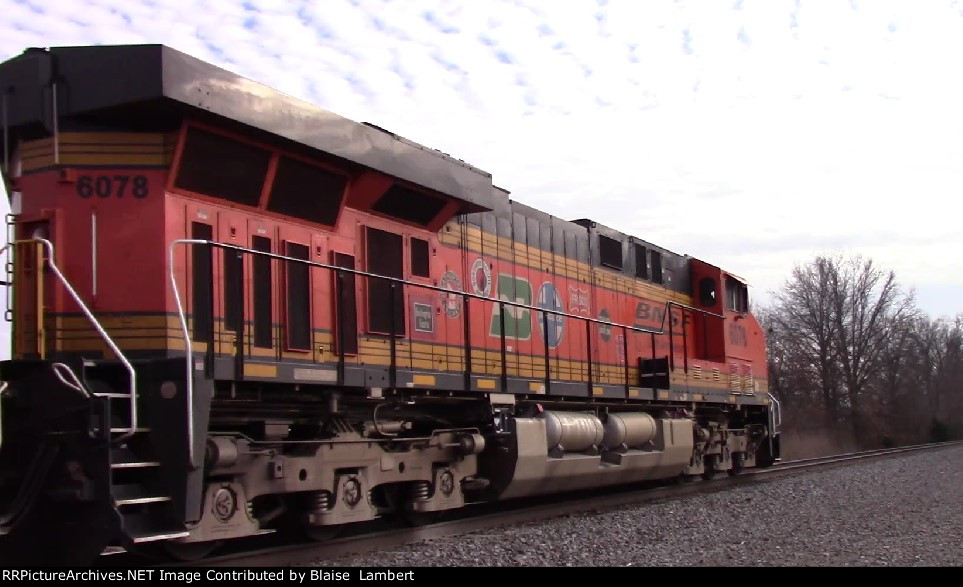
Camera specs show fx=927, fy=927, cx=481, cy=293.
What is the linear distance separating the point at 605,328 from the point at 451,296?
3.67 metres

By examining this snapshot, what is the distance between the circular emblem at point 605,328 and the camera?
40.5 feet

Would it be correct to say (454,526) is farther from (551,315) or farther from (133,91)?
(133,91)

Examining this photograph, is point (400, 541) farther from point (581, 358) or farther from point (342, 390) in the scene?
point (581, 358)

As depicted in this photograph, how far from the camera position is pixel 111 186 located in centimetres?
649

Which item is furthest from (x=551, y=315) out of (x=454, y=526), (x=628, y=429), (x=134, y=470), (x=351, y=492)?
(x=134, y=470)

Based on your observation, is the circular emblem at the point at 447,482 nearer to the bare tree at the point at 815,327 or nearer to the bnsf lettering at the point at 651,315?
the bnsf lettering at the point at 651,315

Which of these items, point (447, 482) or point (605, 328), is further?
point (605, 328)

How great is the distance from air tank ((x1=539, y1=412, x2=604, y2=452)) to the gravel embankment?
947 mm

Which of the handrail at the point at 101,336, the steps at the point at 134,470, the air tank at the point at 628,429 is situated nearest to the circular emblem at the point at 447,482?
A: the air tank at the point at 628,429

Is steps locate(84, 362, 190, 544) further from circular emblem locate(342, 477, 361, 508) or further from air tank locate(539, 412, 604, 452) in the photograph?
air tank locate(539, 412, 604, 452)

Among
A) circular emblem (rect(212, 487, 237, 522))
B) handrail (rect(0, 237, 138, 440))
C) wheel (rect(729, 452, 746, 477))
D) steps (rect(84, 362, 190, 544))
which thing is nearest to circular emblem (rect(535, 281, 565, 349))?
circular emblem (rect(212, 487, 237, 522))

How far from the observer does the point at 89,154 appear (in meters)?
6.50
